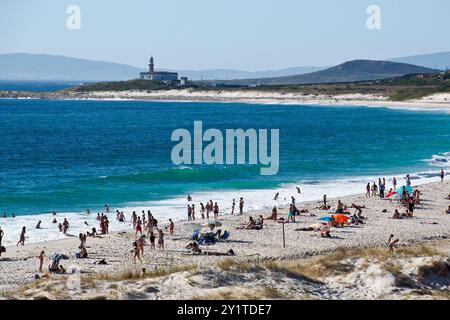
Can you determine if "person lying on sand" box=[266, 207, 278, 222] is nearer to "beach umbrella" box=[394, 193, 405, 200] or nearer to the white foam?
the white foam

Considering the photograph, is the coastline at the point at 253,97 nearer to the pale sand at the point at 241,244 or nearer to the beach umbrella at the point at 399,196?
the beach umbrella at the point at 399,196

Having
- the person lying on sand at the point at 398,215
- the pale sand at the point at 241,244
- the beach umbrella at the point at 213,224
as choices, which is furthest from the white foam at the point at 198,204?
the person lying on sand at the point at 398,215

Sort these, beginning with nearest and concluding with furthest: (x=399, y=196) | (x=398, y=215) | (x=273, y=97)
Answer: (x=398, y=215), (x=399, y=196), (x=273, y=97)

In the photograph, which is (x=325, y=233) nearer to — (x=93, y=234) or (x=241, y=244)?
(x=241, y=244)

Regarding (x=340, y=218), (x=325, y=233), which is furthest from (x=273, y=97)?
(x=325, y=233)

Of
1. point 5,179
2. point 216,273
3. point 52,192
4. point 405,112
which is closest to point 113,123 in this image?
point 405,112

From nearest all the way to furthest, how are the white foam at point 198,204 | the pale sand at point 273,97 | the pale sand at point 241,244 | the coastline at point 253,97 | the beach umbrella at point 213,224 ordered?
the pale sand at point 241,244
the beach umbrella at point 213,224
the white foam at point 198,204
the pale sand at point 273,97
the coastline at point 253,97

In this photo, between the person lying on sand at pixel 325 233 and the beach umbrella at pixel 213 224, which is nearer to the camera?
the person lying on sand at pixel 325 233
